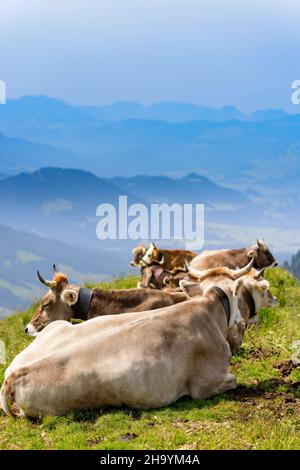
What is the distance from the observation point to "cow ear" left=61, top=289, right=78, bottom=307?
1341cm

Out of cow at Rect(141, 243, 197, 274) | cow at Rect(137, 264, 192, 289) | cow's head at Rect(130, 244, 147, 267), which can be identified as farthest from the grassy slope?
cow's head at Rect(130, 244, 147, 267)

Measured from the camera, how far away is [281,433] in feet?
28.1

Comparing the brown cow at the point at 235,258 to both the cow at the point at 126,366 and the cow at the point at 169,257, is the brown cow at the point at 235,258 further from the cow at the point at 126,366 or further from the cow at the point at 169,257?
the cow at the point at 126,366

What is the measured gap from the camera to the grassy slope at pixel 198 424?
8359 mm

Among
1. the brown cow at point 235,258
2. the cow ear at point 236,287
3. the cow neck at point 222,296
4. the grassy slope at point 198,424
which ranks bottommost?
the grassy slope at point 198,424

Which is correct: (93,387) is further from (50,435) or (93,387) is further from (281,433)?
(281,433)

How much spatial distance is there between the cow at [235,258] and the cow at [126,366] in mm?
9116

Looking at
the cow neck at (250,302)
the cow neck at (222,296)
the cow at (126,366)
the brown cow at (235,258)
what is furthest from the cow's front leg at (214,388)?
the brown cow at (235,258)

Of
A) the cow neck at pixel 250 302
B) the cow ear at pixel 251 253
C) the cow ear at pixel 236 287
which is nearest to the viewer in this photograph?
the cow ear at pixel 236 287

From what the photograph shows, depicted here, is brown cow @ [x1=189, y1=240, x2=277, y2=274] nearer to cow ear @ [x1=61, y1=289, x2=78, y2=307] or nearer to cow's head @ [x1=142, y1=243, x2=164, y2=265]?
cow's head @ [x1=142, y1=243, x2=164, y2=265]

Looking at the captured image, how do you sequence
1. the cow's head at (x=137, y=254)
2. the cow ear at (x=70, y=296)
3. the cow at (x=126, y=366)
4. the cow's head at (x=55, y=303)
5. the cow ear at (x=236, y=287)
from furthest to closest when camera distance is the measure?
the cow's head at (x=137, y=254), the cow's head at (x=55, y=303), the cow ear at (x=70, y=296), the cow ear at (x=236, y=287), the cow at (x=126, y=366)
